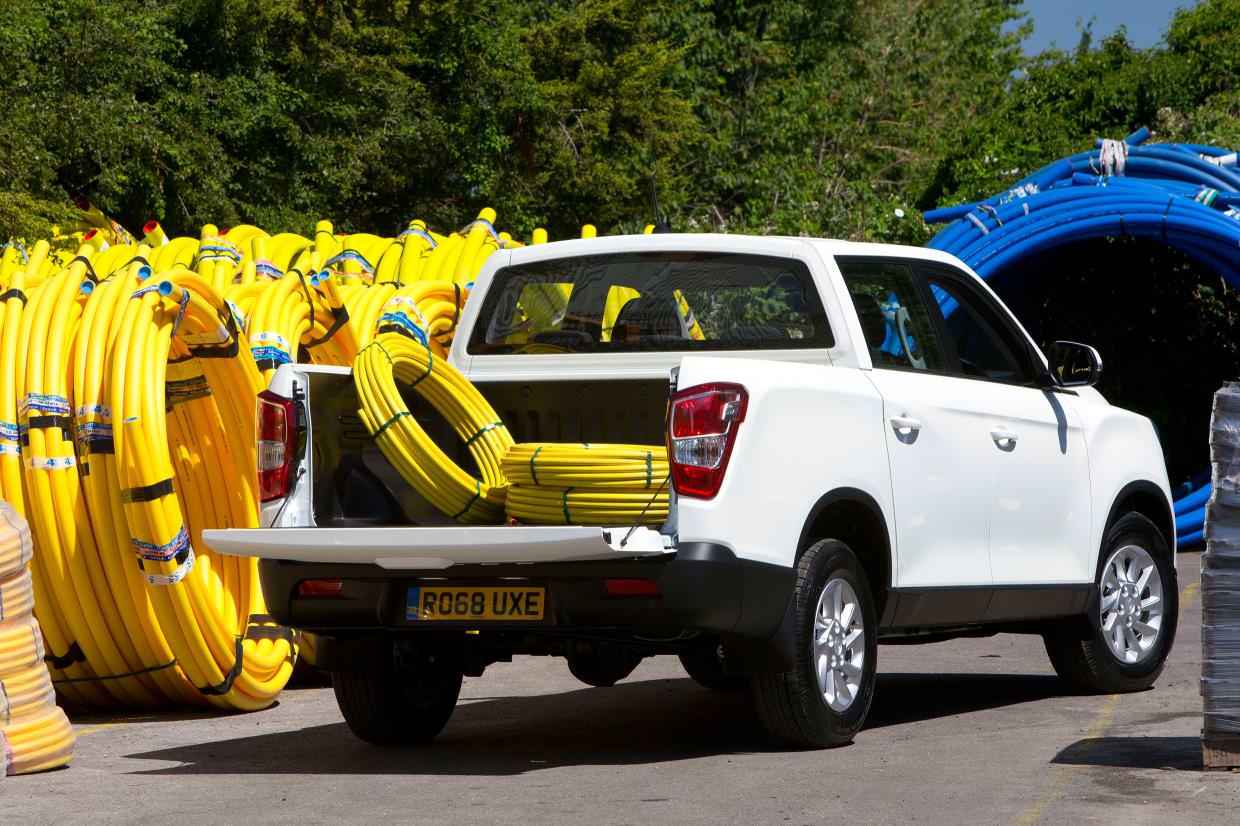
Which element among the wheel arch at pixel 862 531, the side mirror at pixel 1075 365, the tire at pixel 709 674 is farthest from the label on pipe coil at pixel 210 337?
the side mirror at pixel 1075 365

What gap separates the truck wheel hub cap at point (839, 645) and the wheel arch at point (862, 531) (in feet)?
0.72

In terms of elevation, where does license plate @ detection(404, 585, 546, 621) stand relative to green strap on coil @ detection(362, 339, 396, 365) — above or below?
below

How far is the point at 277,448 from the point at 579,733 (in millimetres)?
1828

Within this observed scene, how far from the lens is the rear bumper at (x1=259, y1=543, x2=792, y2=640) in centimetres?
635

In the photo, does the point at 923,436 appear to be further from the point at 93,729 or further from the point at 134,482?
the point at 93,729

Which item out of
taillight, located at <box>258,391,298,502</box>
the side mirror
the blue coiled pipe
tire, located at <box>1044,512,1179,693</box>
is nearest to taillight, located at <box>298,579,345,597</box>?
taillight, located at <box>258,391,298,502</box>

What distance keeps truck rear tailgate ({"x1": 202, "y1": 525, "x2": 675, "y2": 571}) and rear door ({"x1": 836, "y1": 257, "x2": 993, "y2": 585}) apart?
1379 millimetres

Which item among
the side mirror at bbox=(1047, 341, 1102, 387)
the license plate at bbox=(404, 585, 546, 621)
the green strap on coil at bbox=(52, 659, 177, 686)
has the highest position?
the side mirror at bbox=(1047, 341, 1102, 387)

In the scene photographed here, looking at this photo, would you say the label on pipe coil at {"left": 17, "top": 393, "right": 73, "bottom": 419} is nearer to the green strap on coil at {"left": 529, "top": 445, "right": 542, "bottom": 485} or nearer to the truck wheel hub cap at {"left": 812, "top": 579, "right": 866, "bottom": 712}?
the green strap on coil at {"left": 529, "top": 445, "right": 542, "bottom": 485}

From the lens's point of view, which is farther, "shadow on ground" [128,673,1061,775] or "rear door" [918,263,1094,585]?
"rear door" [918,263,1094,585]

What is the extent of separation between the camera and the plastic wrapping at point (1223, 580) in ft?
20.6

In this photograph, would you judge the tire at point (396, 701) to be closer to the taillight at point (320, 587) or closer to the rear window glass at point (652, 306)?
the taillight at point (320, 587)

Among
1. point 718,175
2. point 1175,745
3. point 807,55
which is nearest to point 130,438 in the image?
point 1175,745

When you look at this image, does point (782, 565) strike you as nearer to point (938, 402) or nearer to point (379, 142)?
point (938, 402)
